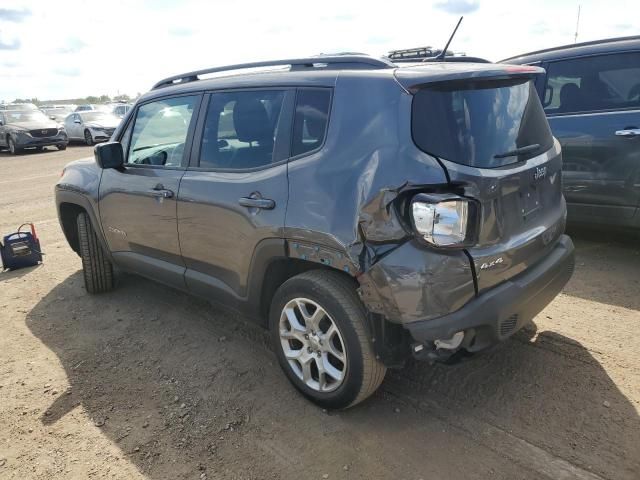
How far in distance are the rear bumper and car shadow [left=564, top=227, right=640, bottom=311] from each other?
1618 millimetres

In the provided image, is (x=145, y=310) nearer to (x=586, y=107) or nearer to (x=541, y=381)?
(x=541, y=381)

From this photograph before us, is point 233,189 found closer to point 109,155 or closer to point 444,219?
point 444,219

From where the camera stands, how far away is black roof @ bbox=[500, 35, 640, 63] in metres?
4.63

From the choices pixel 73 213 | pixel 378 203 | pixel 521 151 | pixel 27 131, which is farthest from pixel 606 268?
pixel 27 131

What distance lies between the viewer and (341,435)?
8.75 ft

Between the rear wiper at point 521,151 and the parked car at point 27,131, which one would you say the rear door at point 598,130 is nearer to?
the rear wiper at point 521,151

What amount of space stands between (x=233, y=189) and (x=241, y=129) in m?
0.39

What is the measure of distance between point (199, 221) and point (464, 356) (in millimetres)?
1810

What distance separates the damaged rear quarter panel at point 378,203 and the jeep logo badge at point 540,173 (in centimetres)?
75

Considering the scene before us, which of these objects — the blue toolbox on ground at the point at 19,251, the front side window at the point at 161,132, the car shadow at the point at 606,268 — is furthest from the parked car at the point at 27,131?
the car shadow at the point at 606,268

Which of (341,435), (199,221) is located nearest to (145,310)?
(199,221)

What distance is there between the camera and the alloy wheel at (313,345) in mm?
2707

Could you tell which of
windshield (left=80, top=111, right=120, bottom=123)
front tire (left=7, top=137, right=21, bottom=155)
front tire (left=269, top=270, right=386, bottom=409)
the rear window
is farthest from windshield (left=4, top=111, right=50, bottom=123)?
the rear window

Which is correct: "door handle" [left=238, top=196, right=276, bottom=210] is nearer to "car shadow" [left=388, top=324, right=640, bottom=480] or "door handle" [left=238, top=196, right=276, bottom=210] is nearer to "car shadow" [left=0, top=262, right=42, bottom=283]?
"car shadow" [left=388, top=324, right=640, bottom=480]
